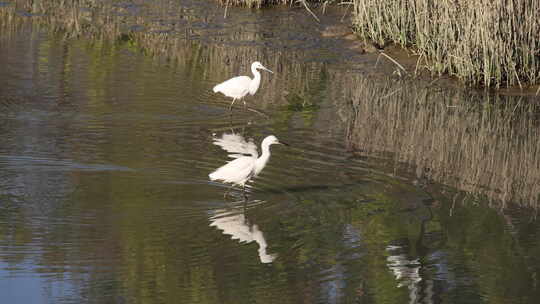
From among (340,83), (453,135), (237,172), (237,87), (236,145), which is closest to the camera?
(237,172)

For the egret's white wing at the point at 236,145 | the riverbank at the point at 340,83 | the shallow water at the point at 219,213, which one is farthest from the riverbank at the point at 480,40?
the egret's white wing at the point at 236,145

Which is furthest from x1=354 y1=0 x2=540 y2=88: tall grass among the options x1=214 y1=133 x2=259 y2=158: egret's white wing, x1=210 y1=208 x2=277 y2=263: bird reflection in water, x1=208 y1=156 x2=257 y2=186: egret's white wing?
x1=210 y1=208 x2=277 y2=263: bird reflection in water

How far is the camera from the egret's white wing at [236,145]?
10.1 metres

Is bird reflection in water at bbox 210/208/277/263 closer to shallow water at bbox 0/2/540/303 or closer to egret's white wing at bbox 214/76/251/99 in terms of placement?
shallow water at bbox 0/2/540/303

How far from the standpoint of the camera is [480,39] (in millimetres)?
13156

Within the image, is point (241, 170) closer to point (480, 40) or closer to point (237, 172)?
point (237, 172)

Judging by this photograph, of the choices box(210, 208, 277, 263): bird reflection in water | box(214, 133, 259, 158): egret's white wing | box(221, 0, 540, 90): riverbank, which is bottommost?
box(210, 208, 277, 263): bird reflection in water

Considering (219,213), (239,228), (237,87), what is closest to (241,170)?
(219,213)

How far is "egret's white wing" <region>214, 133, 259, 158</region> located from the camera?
10117 millimetres

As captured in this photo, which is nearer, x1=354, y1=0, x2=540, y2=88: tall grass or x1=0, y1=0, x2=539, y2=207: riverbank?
x1=0, y1=0, x2=539, y2=207: riverbank

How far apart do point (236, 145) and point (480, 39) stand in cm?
421

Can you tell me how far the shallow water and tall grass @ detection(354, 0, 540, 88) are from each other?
5.29 ft

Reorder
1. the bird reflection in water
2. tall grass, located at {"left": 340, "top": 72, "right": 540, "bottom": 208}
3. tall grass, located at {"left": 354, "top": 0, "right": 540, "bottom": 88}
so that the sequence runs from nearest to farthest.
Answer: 1. the bird reflection in water
2. tall grass, located at {"left": 340, "top": 72, "right": 540, "bottom": 208}
3. tall grass, located at {"left": 354, "top": 0, "right": 540, "bottom": 88}

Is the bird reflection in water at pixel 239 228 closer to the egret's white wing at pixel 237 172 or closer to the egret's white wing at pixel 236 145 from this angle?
the egret's white wing at pixel 237 172
